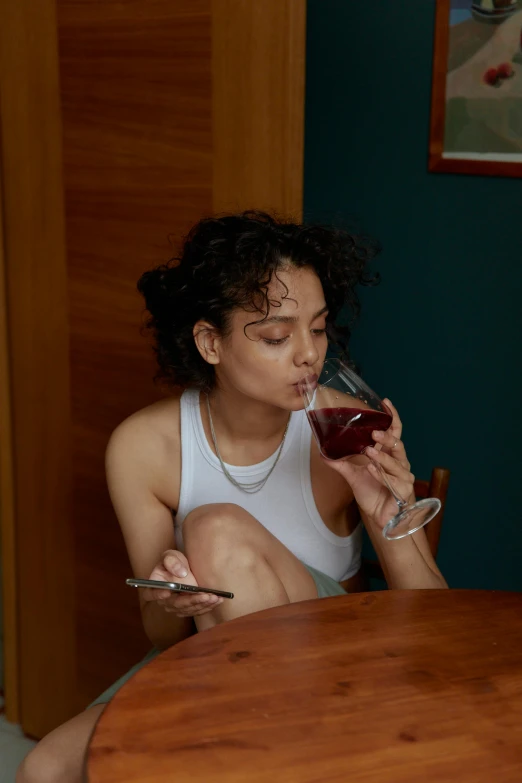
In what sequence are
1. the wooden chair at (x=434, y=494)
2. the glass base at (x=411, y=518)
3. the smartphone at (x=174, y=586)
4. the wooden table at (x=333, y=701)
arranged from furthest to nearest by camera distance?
1. the wooden chair at (x=434, y=494)
2. the glass base at (x=411, y=518)
3. the smartphone at (x=174, y=586)
4. the wooden table at (x=333, y=701)

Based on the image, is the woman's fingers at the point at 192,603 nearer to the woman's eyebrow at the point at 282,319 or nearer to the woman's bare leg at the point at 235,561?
the woman's bare leg at the point at 235,561

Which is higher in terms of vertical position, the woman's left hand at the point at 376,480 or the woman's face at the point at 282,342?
the woman's face at the point at 282,342

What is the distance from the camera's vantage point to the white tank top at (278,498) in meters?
1.91

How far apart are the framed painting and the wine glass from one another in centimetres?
113

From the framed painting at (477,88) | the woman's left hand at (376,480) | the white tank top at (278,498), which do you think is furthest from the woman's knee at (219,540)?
the framed painting at (477,88)

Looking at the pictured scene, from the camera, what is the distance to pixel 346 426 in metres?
1.49

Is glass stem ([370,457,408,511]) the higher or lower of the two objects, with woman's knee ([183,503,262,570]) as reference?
higher

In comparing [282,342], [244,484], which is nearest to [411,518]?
[282,342]

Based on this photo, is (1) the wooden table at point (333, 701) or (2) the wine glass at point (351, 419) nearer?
(1) the wooden table at point (333, 701)

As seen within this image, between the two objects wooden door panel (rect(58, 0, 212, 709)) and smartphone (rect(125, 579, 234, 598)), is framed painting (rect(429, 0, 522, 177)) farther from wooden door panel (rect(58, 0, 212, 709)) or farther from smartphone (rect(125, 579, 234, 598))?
smartphone (rect(125, 579, 234, 598))

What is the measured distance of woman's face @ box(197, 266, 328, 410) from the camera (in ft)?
5.52

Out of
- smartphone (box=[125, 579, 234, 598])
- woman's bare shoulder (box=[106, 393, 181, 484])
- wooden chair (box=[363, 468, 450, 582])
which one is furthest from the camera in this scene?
woman's bare shoulder (box=[106, 393, 181, 484])

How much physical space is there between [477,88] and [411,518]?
4.50ft

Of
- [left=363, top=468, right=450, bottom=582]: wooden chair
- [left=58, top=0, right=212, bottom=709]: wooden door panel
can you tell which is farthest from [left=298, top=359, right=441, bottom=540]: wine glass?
[left=58, top=0, right=212, bottom=709]: wooden door panel
